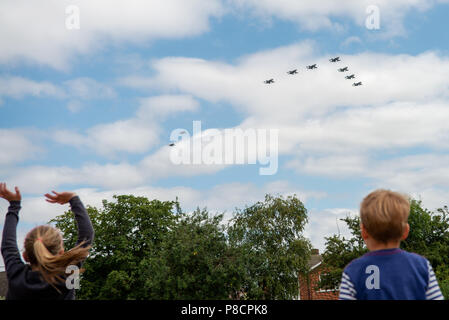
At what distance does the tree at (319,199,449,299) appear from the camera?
4353 centimetres

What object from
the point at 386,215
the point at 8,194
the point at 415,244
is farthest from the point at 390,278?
the point at 415,244

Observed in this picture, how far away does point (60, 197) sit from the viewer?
183 inches

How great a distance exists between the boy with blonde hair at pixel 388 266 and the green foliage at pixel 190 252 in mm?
30467

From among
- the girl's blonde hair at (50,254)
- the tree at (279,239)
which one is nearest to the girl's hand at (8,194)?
the girl's blonde hair at (50,254)

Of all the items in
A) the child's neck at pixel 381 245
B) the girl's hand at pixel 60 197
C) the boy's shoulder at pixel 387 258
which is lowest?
the boy's shoulder at pixel 387 258

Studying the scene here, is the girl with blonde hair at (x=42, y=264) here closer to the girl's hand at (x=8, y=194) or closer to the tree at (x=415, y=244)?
the girl's hand at (x=8, y=194)

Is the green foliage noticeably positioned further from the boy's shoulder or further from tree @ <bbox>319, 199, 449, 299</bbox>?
the boy's shoulder

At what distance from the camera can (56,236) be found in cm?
413

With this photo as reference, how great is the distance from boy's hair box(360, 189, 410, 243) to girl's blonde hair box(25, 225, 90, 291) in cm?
236

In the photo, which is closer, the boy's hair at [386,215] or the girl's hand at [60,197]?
the boy's hair at [386,215]

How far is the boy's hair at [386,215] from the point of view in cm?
324
